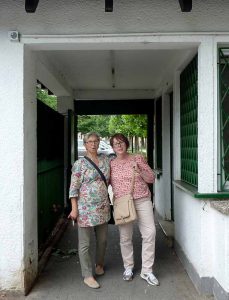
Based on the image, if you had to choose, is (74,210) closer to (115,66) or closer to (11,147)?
(11,147)

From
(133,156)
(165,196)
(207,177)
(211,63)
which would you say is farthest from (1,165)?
(165,196)

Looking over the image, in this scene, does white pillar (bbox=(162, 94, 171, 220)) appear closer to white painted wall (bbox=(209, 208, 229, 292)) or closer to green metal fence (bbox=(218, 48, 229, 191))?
green metal fence (bbox=(218, 48, 229, 191))

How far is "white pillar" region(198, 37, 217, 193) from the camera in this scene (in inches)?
168

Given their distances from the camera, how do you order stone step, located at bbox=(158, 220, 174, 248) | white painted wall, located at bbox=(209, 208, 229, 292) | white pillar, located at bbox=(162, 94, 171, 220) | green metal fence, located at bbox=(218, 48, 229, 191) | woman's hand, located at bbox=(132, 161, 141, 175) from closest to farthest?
white painted wall, located at bbox=(209, 208, 229, 292) < green metal fence, located at bbox=(218, 48, 229, 191) < woman's hand, located at bbox=(132, 161, 141, 175) < stone step, located at bbox=(158, 220, 174, 248) < white pillar, located at bbox=(162, 94, 171, 220)

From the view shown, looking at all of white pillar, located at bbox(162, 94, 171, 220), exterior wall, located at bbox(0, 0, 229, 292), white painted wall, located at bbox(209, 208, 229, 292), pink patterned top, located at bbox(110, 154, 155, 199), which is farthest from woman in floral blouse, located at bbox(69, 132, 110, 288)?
white pillar, located at bbox(162, 94, 171, 220)

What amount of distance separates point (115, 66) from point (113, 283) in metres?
3.77

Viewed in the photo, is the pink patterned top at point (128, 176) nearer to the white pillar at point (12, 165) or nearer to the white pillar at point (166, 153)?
the white pillar at point (12, 165)

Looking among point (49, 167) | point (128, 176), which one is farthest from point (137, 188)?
point (49, 167)

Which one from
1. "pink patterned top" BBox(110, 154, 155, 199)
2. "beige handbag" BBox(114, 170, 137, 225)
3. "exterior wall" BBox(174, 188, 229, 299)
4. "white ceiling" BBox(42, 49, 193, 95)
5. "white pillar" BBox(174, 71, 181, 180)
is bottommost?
"exterior wall" BBox(174, 188, 229, 299)

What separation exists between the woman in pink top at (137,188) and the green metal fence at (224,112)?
82 centimetres

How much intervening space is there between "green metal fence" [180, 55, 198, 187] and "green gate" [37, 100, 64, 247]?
6.78 ft

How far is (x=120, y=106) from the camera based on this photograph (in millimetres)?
9734

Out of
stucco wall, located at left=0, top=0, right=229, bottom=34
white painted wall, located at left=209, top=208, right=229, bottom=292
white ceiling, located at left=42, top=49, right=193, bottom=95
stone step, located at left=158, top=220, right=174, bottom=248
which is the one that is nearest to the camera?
white painted wall, located at left=209, top=208, right=229, bottom=292

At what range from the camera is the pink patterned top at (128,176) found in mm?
4617
